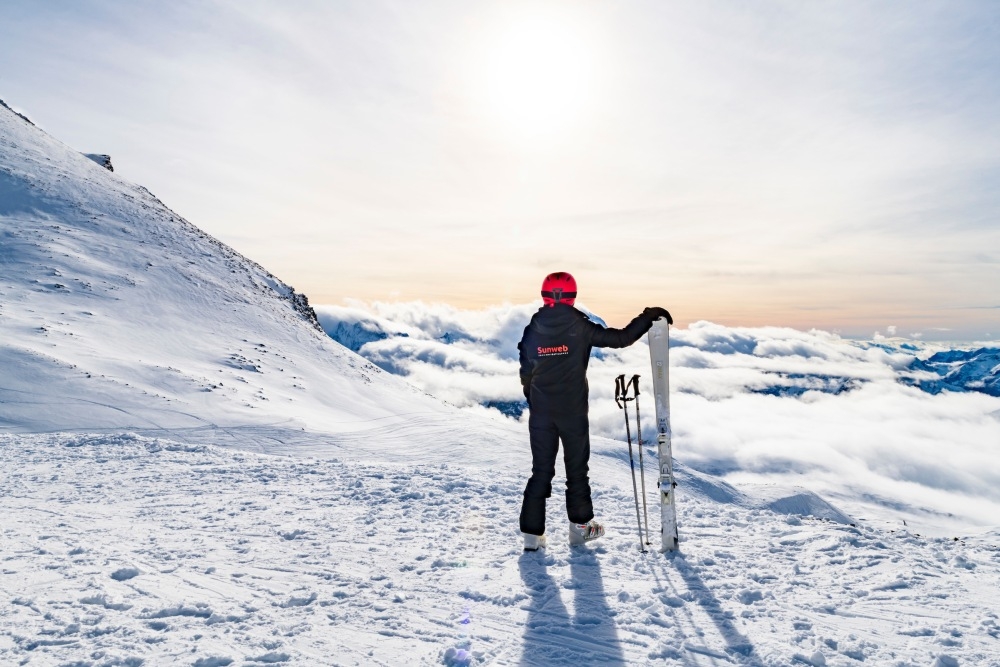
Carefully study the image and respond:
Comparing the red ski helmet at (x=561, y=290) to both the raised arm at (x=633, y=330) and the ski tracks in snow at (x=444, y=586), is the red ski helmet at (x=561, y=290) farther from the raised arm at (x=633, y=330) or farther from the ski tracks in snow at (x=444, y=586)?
the ski tracks in snow at (x=444, y=586)

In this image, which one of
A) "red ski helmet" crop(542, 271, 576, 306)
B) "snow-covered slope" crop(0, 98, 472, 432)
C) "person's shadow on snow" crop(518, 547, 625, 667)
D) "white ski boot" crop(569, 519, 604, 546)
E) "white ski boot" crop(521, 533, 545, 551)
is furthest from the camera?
"snow-covered slope" crop(0, 98, 472, 432)

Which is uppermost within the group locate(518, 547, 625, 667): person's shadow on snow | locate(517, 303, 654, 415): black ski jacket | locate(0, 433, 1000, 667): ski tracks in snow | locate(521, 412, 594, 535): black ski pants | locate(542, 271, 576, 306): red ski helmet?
locate(542, 271, 576, 306): red ski helmet

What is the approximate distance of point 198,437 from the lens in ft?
38.3

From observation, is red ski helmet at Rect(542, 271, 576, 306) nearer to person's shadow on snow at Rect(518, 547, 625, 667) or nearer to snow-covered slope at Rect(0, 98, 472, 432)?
person's shadow on snow at Rect(518, 547, 625, 667)

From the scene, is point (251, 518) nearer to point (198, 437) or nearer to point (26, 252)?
point (198, 437)

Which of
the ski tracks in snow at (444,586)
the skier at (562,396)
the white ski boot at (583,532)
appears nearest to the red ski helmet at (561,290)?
the skier at (562,396)

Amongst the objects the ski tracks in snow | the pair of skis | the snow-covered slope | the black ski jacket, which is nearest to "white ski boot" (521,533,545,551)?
the ski tracks in snow

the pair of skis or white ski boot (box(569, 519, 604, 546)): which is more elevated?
the pair of skis

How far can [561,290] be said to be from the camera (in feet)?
19.7

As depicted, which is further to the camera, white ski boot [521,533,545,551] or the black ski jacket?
the black ski jacket

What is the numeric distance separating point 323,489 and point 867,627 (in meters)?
6.52

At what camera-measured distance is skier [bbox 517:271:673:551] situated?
18.9 ft

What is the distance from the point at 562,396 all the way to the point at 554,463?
2.34 feet

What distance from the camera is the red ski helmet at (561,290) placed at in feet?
19.6
